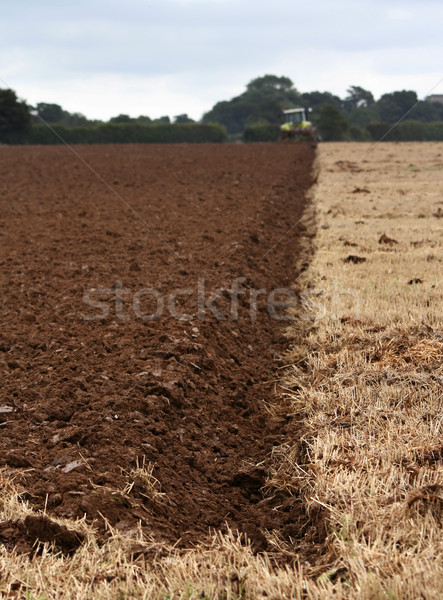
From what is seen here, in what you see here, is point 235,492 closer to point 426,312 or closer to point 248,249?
point 426,312

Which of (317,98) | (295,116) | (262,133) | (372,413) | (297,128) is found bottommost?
(372,413)

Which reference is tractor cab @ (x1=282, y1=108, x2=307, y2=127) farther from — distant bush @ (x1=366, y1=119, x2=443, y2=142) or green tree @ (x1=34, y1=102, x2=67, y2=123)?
green tree @ (x1=34, y1=102, x2=67, y2=123)

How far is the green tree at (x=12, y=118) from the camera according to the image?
55.5m

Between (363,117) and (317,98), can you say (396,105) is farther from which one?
(317,98)

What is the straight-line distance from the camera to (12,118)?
56312 mm

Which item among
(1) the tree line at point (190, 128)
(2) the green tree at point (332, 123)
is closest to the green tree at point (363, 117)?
(1) the tree line at point (190, 128)

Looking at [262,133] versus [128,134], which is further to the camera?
[128,134]

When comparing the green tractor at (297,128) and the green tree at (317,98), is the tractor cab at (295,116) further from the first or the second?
the green tree at (317,98)

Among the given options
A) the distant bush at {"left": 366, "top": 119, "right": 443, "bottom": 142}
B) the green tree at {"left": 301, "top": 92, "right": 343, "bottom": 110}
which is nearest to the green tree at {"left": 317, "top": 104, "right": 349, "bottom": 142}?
the distant bush at {"left": 366, "top": 119, "right": 443, "bottom": 142}

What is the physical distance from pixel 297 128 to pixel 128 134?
2370 cm

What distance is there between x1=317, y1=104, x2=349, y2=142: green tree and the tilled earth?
156 feet

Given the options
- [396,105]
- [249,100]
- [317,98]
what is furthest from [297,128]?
[249,100]

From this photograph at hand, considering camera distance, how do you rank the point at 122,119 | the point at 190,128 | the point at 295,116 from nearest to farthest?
the point at 295,116
the point at 190,128
the point at 122,119

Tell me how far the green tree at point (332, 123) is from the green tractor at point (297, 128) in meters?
16.8
